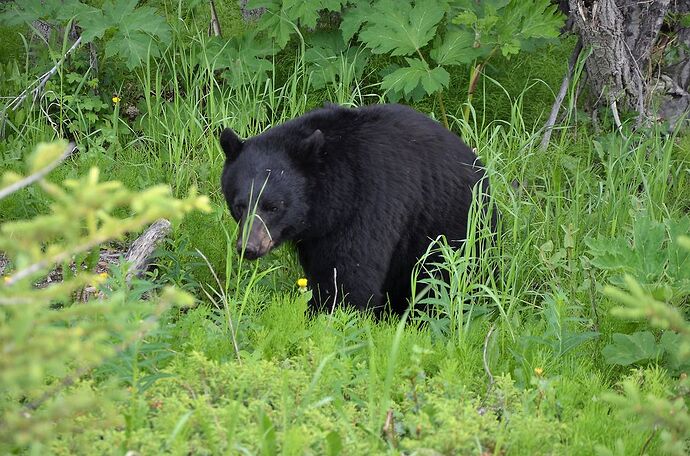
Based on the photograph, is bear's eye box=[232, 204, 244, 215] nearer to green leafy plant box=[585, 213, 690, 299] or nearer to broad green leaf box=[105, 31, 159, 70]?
green leafy plant box=[585, 213, 690, 299]

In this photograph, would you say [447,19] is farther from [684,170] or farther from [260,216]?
[260,216]

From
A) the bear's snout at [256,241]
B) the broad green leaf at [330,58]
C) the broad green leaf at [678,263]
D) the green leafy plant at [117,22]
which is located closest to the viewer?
the broad green leaf at [678,263]

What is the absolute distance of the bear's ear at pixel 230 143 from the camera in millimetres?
4668

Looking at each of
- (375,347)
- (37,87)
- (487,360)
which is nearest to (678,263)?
(487,360)

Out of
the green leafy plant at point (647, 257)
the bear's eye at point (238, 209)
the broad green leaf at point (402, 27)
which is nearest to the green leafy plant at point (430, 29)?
the broad green leaf at point (402, 27)

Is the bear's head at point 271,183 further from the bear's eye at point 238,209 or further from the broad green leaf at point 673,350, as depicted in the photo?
the broad green leaf at point 673,350

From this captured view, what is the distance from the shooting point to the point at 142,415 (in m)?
2.84

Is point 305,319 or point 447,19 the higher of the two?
point 447,19

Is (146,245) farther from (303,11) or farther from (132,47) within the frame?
(303,11)

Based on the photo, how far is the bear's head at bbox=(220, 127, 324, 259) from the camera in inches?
180

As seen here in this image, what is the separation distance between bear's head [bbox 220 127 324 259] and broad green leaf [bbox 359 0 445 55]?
173 centimetres

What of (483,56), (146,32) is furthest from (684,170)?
(146,32)

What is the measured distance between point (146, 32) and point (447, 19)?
223 centimetres

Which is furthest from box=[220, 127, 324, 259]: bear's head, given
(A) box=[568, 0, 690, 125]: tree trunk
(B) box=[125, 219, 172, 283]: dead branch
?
(A) box=[568, 0, 690, 125]: tree trunk
